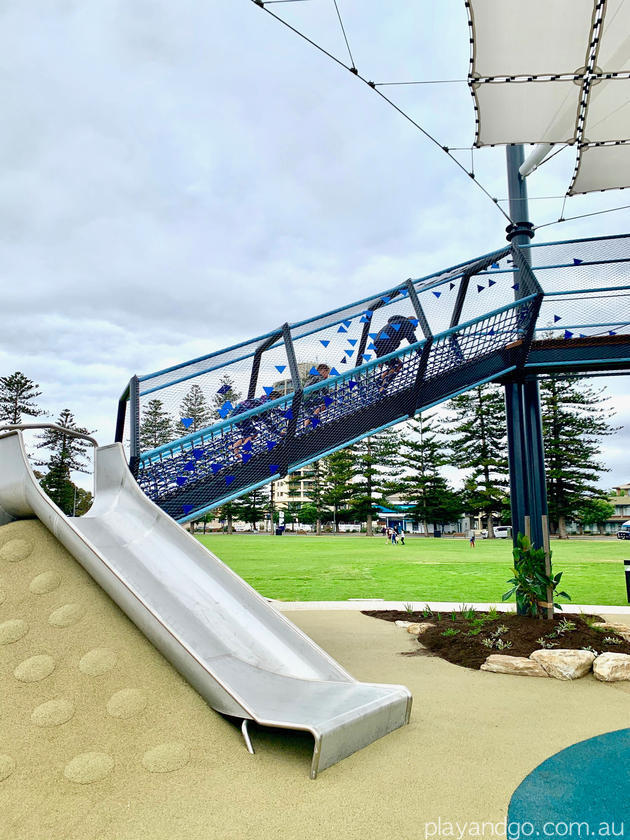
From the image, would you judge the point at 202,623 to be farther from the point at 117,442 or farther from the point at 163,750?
the point at 117,442

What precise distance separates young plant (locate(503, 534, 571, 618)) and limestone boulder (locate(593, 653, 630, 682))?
55.7 inches

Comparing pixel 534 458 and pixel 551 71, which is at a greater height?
pixel 551 71

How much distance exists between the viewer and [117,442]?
7102 mm

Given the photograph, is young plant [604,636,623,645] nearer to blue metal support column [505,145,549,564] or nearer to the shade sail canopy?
blue metal support column [505,145,549,564]

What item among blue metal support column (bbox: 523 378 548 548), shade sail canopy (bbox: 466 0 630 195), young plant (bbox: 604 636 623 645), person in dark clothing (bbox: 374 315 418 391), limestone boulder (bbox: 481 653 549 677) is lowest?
limestone boulder (bbox: 481 653 549 677)

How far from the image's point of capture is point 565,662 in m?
6.20

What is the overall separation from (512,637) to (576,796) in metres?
3.83

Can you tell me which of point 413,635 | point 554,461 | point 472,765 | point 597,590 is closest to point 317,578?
point 597,590

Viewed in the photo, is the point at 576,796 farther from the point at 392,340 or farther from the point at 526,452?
the point at 526,452

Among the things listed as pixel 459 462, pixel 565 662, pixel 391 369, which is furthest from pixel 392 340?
pixel 459 462

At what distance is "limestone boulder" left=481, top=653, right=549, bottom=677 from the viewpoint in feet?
20.6

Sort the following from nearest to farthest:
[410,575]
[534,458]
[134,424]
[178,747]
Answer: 1. [178,747]
2. [134,424]
3. [534,458]
4. [410,575]

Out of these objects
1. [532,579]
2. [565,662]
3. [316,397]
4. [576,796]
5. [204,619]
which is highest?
[316,397]

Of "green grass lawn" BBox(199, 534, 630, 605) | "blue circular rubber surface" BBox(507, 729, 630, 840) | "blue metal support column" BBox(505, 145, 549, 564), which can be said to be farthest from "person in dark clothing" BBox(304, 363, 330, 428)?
"green grass lawn" BBox(199, 534, 630, 605)
